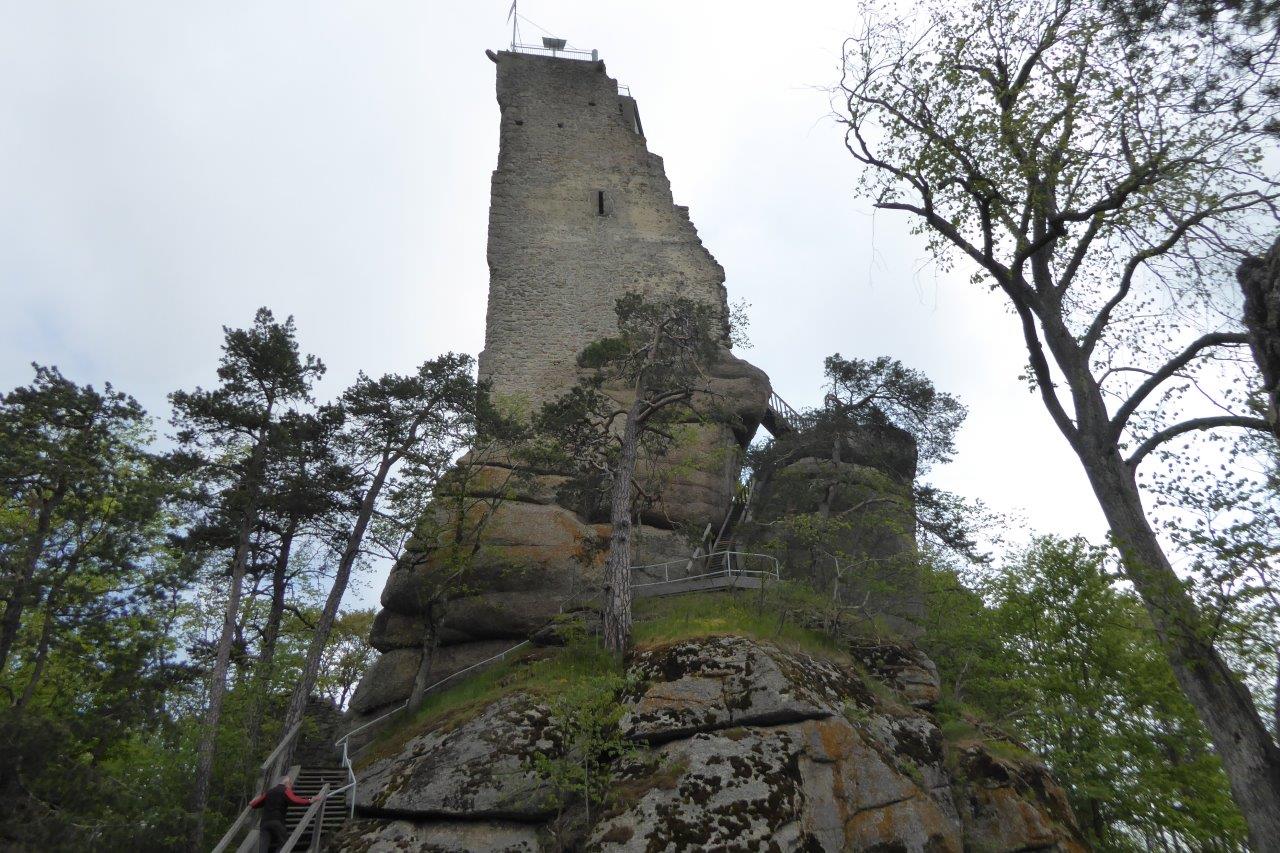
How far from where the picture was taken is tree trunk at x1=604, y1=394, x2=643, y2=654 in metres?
13.9

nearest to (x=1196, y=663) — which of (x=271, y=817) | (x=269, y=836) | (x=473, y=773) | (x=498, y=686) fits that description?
(x=473, y=773)

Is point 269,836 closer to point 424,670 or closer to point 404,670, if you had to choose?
point 424,670

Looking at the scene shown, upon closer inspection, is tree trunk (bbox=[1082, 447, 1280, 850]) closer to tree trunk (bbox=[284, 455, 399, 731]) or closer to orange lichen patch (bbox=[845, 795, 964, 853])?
orange lichen patch (bbox=[845, 795, 964, 853])

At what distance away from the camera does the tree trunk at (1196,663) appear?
745 cm

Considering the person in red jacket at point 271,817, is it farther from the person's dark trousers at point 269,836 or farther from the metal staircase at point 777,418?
the metal staircase at point 777,418

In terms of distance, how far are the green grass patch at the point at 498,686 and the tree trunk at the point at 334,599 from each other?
136 cm

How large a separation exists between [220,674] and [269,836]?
5558 millimetres

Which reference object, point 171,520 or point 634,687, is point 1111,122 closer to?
point 634,687

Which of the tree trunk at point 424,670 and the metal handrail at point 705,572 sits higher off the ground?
the metal handrail at point 705,572

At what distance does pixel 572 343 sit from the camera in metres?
23.2

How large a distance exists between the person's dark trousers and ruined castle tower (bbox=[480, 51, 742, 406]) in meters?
12.2

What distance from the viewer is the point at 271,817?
1012cm

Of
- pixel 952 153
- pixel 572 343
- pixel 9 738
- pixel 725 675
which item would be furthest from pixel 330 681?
pixel 952 153

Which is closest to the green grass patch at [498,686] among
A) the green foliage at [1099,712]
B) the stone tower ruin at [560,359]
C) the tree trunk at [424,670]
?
the tree trunk at [424,670]
